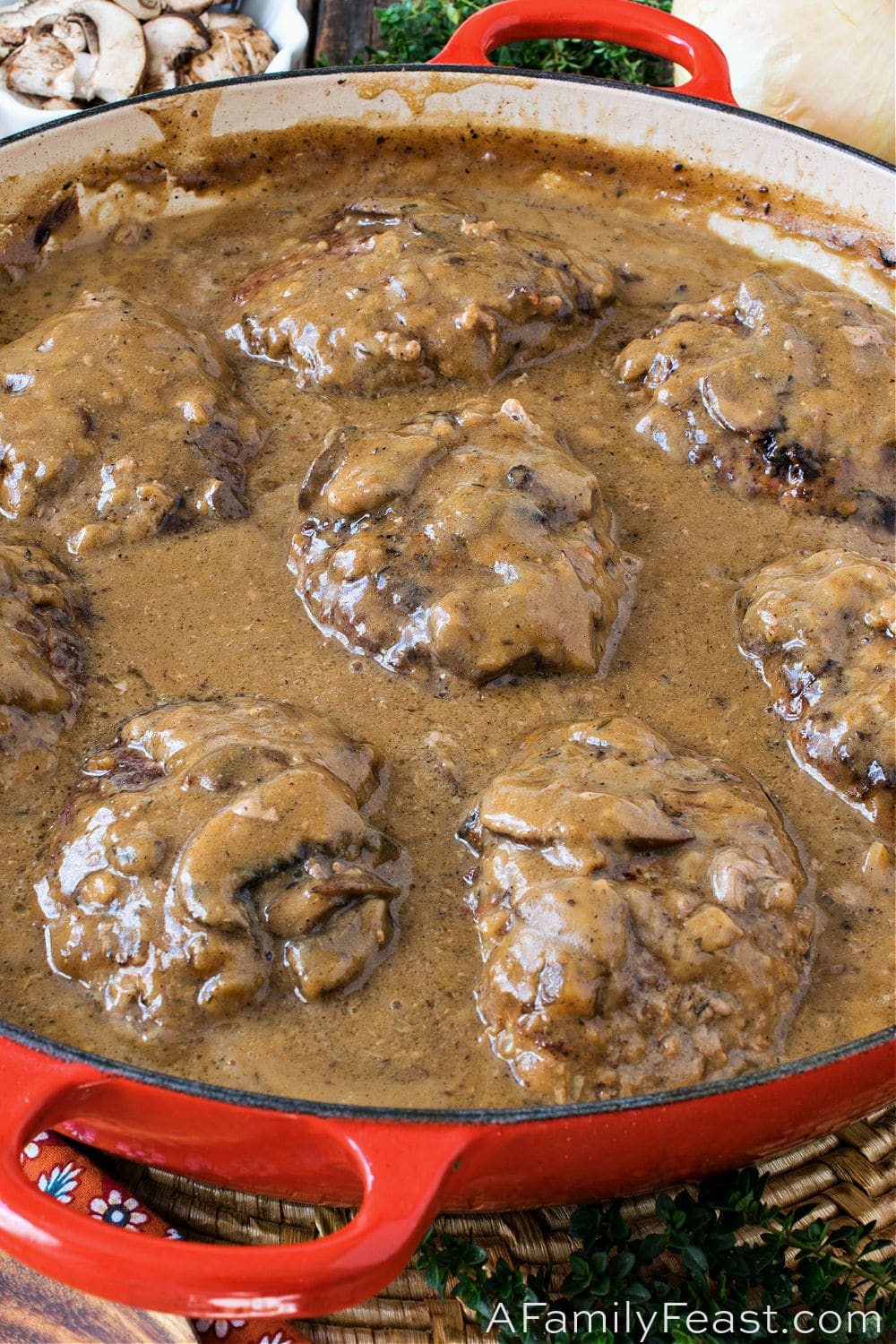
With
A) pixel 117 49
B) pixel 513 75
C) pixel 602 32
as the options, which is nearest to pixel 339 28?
pixel 117 49

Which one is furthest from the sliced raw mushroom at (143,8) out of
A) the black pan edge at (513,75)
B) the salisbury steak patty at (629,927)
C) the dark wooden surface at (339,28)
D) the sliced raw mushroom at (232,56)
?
the salisbury steak patty at (629,927)

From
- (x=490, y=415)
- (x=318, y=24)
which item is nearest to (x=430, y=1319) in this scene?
(x=490, y=415)

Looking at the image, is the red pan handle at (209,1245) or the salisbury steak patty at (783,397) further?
the salisbury steak patty at (783,397)

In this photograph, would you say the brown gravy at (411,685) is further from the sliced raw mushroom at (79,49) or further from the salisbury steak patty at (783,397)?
the sliced raw mushroom at (79,49)

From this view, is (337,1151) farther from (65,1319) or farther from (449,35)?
(449,35)

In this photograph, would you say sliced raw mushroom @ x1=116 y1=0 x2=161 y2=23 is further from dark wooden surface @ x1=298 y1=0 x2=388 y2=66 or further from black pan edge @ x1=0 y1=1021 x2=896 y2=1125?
black pan edge @ x1=0 y1=1021 x2=896 y2=1125
